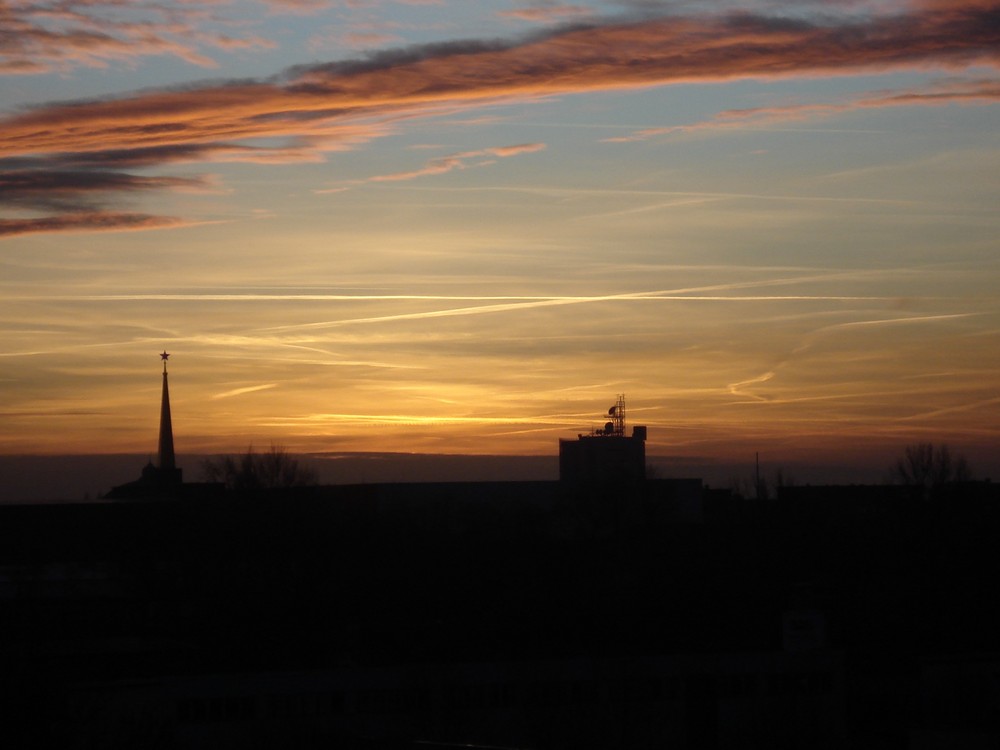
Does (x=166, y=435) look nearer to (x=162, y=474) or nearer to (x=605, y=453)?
(x=162, y=474)

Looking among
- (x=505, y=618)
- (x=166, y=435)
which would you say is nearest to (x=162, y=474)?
(x=166, y=435)

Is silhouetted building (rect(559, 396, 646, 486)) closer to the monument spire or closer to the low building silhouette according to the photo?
the low building silhouette

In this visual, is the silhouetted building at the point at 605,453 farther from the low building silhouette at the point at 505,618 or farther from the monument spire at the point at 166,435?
the monument spire at the point at 166,435

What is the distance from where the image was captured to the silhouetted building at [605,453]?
125 meters

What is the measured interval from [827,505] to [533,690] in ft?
224

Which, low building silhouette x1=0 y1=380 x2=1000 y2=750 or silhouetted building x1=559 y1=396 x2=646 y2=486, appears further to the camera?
silhouetted building x1=559 y1=396 x2=646 y2=486

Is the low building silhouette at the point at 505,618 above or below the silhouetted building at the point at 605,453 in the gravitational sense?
below

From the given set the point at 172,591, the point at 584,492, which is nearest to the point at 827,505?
the point at 584,492

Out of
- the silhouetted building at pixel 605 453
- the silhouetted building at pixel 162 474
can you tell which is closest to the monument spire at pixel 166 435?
the silhouetted building at pixel 162 474

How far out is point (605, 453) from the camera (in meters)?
126

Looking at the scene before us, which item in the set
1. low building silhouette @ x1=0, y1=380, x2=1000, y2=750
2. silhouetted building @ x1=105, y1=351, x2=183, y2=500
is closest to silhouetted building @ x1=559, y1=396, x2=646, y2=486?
low building silhouette @ x1=0, y1=380, x2=1000, y2=750

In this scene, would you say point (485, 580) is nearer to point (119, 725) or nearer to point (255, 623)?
point (255, 623)

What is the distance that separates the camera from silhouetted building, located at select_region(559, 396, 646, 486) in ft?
410

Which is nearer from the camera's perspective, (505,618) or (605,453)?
(505,618)
